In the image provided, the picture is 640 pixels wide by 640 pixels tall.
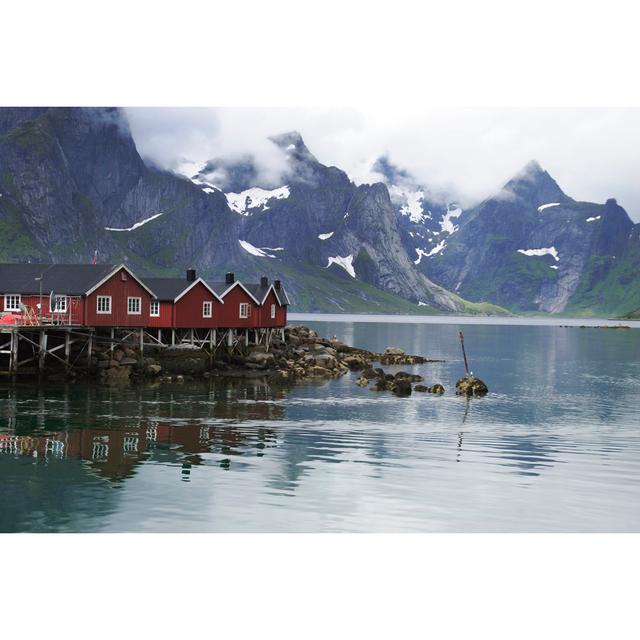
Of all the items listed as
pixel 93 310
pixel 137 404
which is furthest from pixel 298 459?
pixel 93 310

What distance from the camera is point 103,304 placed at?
64062mm

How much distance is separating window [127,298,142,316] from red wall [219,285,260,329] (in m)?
9.08

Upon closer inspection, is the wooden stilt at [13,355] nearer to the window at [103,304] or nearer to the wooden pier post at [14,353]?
the wooden pier post at [14,353]

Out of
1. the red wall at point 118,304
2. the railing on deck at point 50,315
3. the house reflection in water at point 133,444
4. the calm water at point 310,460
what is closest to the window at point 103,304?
the red wall at point 118,304

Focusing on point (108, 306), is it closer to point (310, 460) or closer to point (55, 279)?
point (55, 279)

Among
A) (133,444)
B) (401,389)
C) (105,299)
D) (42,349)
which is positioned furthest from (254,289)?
(133,444)

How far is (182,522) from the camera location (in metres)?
24.3

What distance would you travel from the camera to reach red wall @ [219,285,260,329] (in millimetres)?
74562

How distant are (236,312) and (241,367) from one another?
21.6ft

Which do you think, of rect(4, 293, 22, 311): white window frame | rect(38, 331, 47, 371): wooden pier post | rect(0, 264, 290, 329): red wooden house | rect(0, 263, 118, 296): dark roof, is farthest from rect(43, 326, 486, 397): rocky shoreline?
rect(4, 293, 22, 311): white window frame

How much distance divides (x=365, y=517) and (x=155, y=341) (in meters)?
49.3

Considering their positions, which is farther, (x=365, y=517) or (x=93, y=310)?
(x=93, y=310)

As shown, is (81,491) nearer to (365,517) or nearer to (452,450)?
(365,517)

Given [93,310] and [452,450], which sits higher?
[93,310]
